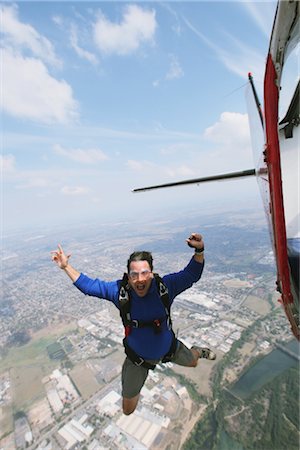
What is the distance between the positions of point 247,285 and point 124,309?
154 ft

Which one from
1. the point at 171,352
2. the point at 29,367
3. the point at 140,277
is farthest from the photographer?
the point at 29,367

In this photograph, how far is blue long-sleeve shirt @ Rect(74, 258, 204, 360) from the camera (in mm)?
2416

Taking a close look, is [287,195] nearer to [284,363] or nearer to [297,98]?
[297,98]

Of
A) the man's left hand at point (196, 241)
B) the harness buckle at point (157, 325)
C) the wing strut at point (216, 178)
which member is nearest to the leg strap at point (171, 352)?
the harness buckle at point (157, 325)

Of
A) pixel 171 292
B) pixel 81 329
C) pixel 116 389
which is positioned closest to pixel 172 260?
pixel 81 329

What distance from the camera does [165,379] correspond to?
2414 cm

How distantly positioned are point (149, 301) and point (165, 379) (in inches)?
1024

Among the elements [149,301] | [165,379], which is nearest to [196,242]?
[149,301]

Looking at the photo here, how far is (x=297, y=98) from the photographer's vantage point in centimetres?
212

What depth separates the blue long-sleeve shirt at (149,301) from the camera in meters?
2.42

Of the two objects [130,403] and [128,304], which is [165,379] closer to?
[130,403]

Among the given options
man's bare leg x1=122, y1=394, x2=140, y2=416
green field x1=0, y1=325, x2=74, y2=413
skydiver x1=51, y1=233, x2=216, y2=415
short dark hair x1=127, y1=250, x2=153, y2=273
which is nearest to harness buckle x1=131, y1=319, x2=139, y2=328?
skydiver x1=51, y1=233, x2=216, y2=415

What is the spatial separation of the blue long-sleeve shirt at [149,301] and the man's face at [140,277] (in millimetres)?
83

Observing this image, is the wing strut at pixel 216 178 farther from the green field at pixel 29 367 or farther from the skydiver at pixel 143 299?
the green field at pixel 29 367
